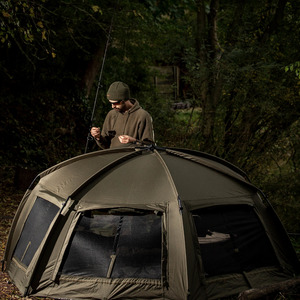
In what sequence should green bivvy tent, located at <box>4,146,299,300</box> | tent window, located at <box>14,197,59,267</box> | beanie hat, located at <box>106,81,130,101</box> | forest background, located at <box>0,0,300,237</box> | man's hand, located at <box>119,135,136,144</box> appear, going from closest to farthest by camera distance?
1. green bivvy tent, located at <box>4,146,299,300</box>
2. tent window, located at <box>14,197,59,267</box>
3. man's hand, located at <box>119,135,136,144</box>
4. beanie hat, located at <box>106,81,130,101</box>
5. forest background, located at <box>0,0,300,237</box>

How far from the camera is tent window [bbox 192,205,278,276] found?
4.30m

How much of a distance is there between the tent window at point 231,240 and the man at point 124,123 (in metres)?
1.29

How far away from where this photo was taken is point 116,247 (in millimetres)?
4195

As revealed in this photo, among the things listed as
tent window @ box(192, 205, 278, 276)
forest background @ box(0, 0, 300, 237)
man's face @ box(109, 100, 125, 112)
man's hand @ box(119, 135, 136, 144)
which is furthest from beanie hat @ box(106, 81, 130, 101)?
forest background @ box(0, 0, 300, 237)

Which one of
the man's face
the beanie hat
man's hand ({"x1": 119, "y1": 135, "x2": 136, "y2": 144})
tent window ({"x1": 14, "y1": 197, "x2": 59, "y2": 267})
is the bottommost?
tent window ({"x1": 14, "y1": 197, "x2": 59, "y2": 267})

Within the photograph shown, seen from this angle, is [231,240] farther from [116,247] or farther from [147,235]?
[116,247]

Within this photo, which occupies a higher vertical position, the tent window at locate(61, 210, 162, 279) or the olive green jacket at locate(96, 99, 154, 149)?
the olive green jacket at locate(96, 99, 154, 149)

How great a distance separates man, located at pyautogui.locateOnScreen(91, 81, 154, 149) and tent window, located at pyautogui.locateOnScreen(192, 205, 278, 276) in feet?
4.24

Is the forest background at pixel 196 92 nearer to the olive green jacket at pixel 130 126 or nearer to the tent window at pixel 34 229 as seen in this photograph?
the olive green jacket at pixel 130 126

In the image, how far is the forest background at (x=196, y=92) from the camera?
9.54 meters

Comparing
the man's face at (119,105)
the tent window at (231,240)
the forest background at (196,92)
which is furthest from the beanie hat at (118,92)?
the forest background at (196,92)

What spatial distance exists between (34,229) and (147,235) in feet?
4.25

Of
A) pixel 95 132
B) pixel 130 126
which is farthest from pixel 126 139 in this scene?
pixel 95 132

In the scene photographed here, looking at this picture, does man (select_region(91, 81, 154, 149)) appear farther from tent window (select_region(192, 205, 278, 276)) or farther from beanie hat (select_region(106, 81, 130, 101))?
tent window (select_region(192, 205, 278, 276))
